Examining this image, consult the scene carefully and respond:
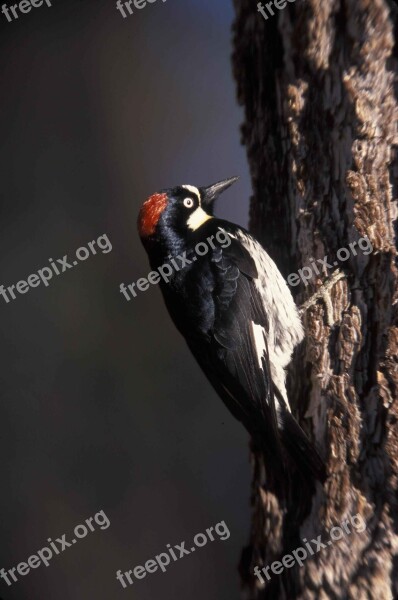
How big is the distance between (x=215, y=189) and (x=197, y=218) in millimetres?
135

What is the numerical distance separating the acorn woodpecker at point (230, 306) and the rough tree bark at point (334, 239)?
0.06m

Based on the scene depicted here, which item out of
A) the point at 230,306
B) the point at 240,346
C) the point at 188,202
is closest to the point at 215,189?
the point at 188,202

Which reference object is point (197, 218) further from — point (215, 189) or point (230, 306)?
point (230, 306)

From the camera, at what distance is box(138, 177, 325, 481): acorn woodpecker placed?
6.02 feet

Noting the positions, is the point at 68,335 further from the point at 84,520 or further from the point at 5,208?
the point at 84,520

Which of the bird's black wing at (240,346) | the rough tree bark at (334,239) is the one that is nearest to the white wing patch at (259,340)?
the bird's black wing at (240,346)

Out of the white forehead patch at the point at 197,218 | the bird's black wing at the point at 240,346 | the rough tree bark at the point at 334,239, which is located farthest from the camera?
the white forehead patch at the point at 197,218

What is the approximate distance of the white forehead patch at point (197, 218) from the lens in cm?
192

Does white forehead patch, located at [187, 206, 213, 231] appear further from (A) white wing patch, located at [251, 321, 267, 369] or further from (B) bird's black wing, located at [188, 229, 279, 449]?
(A) white wing patch, located at [251, 321, 267, 369]

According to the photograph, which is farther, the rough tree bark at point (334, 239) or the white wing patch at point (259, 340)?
the white wing patch at point (259, 340)

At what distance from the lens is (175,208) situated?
189 cm

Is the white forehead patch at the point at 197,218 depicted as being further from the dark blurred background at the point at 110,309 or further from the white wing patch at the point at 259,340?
the white wing patch at the point at 259,340

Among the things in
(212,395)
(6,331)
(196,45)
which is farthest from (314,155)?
(6,331)

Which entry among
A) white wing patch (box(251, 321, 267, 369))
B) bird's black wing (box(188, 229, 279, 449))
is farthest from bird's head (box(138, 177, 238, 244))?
white wing patch (box(251, 321, 267, 369))
